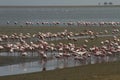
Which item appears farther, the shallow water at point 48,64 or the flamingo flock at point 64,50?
the flamingo flock at point 64,50

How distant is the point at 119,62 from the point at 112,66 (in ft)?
5.86

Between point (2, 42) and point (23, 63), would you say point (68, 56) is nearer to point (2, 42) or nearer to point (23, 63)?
point (23, 63)

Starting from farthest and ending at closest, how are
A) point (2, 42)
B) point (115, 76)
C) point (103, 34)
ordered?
point (103, 34), point (2, 42), point (115, 76)

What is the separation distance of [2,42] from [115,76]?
685 inches

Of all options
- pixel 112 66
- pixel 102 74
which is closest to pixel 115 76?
pixel 102 74

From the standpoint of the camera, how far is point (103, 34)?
1870 inches

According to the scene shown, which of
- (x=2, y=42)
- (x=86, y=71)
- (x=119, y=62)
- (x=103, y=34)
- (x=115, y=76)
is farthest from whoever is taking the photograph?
(x=103, y=34)

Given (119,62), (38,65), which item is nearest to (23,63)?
(38,65)

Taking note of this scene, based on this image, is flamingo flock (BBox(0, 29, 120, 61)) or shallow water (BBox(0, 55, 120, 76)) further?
flamingo flock (BBox(0, 29, 120, 61))

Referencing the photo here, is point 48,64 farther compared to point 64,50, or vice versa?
point 64,50

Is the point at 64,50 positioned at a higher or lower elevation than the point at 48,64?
higher

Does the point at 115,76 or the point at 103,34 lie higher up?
the point at 115,76

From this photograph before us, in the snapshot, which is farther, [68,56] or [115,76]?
[68,56]

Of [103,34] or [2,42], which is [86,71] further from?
[103,34]
